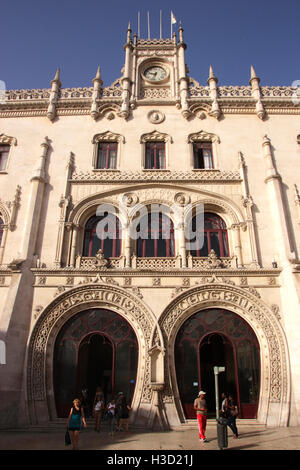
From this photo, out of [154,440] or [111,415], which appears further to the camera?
[111,415]

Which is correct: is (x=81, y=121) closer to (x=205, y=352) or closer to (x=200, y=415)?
(x=205, y=352)

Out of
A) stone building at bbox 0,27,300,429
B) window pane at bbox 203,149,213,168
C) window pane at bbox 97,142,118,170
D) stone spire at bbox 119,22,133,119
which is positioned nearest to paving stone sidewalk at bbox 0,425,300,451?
stone building at bbox 0,27,300,429

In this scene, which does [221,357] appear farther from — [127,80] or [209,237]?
[127,80]

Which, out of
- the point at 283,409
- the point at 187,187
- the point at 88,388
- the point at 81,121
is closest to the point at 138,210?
the point at 187,187

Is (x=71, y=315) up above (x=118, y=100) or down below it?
below

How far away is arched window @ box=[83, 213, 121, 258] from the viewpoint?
61.0 feet

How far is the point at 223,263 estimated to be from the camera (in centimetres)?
1766

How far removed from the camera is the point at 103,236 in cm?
1894

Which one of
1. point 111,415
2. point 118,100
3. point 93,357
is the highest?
point 118,100

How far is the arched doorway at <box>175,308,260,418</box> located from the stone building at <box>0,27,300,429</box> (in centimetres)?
6

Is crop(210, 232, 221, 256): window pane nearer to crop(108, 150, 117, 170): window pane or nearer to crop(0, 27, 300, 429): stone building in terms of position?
crop(0, 27, 300, 429): stone building

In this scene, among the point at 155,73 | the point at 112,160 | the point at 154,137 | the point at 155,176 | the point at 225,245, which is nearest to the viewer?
the point at 225,245

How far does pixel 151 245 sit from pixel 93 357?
6.46 metres

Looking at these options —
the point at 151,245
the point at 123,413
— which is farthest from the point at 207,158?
the point at 123,413
